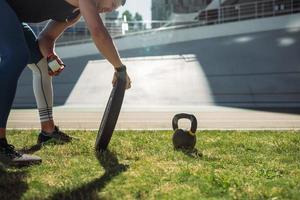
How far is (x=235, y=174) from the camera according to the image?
4082 mm

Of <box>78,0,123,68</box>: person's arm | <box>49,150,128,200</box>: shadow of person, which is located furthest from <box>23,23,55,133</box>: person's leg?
<box>78,0,123,68</box>: person's arm

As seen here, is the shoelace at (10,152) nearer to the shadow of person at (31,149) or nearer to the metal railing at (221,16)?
the shadow of person at (31,149)

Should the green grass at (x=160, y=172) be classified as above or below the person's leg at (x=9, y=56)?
below

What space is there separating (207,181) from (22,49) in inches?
87.4

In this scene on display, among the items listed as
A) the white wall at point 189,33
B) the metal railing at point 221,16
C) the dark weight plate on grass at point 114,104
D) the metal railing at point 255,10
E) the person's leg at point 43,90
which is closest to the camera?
the dark weight plate on grass at point 114,104

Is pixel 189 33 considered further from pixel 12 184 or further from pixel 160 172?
pixel 12 184

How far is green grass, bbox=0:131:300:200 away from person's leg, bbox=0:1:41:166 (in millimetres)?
177

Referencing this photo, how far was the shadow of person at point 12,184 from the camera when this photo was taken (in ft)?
11.6

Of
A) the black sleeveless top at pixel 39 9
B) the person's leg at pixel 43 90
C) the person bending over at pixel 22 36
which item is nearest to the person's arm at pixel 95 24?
the person bending over at pixel 22 36

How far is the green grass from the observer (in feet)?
11.7

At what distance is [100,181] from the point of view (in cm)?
394

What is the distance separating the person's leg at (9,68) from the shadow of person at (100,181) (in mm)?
671

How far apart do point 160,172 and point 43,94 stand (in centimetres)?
255

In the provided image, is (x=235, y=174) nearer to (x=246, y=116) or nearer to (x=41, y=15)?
(x=41, y=15)
